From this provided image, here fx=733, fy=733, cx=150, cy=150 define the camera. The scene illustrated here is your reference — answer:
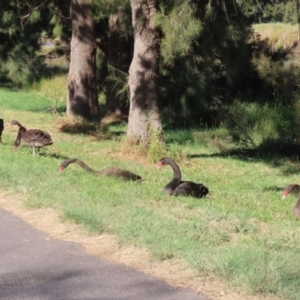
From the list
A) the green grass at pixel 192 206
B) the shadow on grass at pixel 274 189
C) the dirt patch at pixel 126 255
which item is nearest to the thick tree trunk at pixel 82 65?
the green grass at pixel 192 206

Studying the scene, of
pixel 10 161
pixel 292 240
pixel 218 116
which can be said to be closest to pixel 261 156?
pixel 218 116

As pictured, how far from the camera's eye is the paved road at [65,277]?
5.53 meters

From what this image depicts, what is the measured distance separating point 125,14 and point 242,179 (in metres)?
4.97

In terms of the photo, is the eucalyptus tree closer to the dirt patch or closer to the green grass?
the green grass

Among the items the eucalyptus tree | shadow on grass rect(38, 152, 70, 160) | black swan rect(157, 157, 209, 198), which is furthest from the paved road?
the eucalyptus tree

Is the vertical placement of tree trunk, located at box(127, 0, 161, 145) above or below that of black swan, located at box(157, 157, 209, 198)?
above

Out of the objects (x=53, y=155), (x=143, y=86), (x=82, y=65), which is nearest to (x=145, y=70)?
(x=143, y=86)

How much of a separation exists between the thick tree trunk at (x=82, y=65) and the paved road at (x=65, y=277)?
11.3m

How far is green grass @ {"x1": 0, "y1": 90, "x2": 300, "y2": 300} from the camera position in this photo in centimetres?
604

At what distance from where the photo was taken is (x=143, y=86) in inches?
565

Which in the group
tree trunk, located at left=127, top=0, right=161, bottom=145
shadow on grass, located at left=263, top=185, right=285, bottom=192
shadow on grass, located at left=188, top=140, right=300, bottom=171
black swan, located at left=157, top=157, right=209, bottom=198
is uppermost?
tree trunk, located at left=127, top=0, right=161, bottom=145

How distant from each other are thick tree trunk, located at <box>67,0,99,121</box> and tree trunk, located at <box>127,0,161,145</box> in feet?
13.0

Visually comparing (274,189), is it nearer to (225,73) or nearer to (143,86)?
(143,86)

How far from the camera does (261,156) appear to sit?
16078mm
